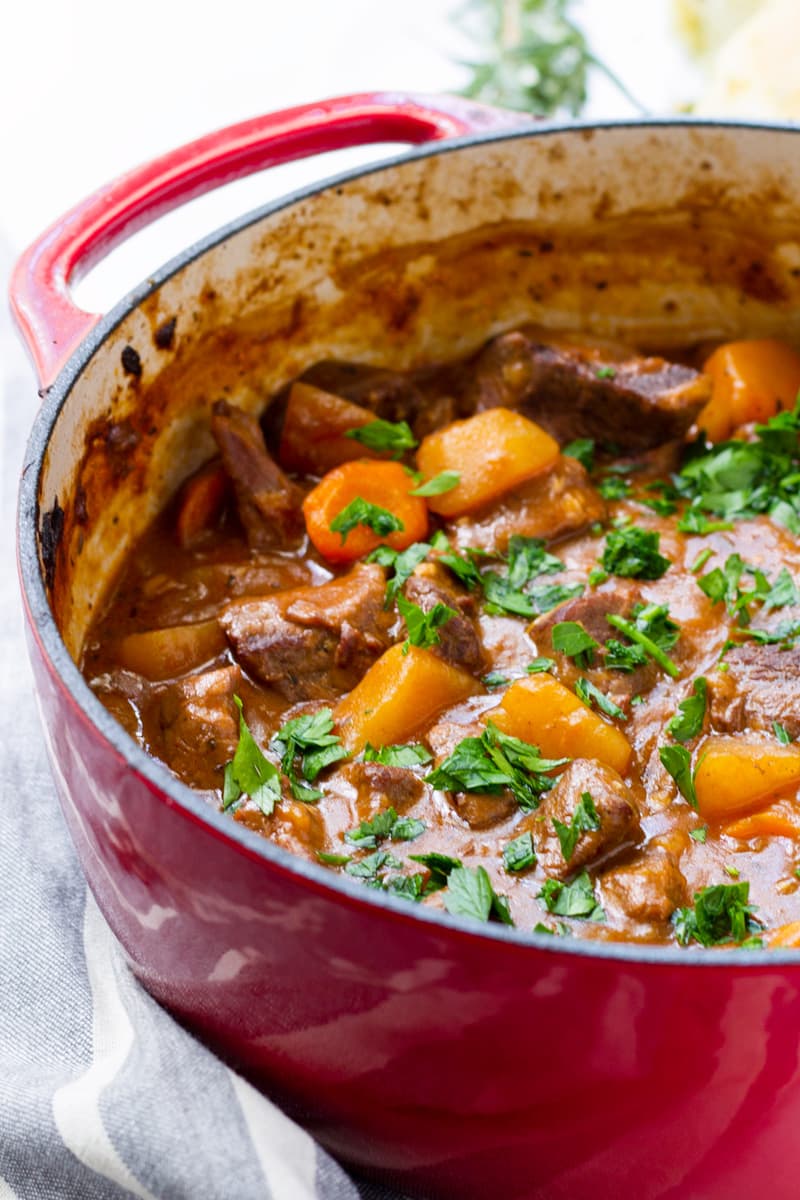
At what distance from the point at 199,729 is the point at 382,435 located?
0.97 m

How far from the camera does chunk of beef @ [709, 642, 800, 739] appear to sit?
2.59m

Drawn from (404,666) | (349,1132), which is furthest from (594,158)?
(349,1132)

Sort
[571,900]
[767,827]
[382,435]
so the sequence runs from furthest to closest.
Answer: [382,435], [767,827], [571,900]

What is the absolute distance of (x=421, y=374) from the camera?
3.50 metres

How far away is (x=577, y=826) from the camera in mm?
2268

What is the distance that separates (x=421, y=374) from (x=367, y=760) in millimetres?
1359

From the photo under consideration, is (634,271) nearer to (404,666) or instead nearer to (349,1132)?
(404,666)

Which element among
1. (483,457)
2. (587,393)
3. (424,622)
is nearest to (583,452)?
(587,393)

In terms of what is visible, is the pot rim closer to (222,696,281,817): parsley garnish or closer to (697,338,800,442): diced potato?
(222,696,281,817): parsley garnish

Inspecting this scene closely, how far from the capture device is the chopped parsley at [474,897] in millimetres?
2102

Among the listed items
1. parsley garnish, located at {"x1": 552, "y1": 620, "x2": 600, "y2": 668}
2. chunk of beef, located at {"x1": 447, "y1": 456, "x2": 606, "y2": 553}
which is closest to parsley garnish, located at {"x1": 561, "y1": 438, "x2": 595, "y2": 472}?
chunk of beef, located at {"x1": 447, "y1": 456, "x2": 606, "y2": 553}

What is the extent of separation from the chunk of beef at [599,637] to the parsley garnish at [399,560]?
0.29 meters

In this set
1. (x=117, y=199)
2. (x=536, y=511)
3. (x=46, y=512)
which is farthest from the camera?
(x=536, y=511)

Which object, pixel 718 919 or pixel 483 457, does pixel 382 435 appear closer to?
pixel 483 457
